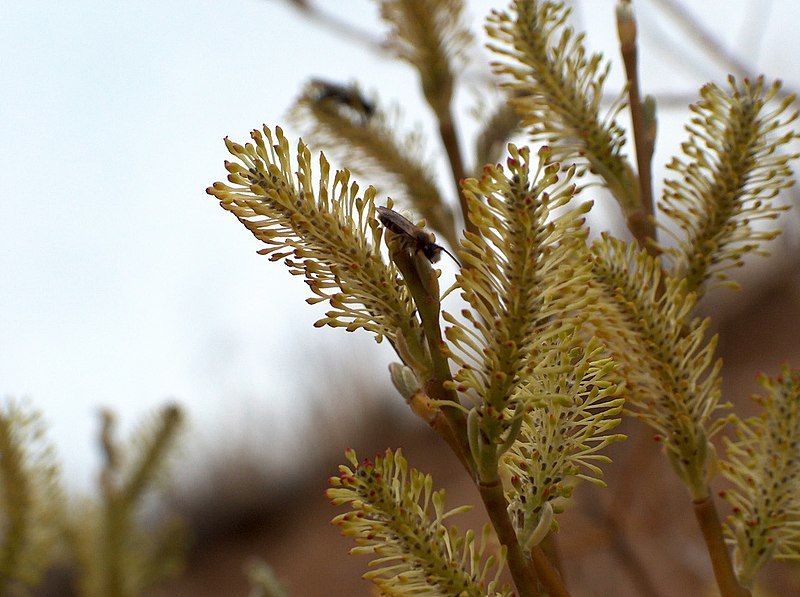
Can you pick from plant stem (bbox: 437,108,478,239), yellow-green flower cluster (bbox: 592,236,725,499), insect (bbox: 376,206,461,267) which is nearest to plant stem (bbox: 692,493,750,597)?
yellow-green flower cluster (bbox: 592,236,725,499)

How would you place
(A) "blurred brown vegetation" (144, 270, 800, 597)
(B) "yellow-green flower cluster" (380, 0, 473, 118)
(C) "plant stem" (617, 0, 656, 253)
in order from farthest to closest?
(A) "blurred brown vegetation" (144, 270, 800, 597) < (B) "yellow-green flower cluster" (380, 0, 473, 118) < (C) "plant stem" (617, 0, 656, 253)

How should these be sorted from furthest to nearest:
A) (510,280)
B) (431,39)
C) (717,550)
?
(431,39), (717,550), (510,280)

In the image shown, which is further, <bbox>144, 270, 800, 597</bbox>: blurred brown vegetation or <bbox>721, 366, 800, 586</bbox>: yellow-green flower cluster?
<bbox>144, 270, 800, 597</bbox>: blurred brown vegetation

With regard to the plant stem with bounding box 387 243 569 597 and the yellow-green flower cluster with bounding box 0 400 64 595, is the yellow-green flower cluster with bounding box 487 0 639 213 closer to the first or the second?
the plant stem with bounding box 387 243 569 597

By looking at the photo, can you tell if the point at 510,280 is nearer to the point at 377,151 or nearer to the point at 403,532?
the point at 403,532

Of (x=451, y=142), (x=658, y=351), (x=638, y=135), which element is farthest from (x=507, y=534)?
(x=451, y=142)

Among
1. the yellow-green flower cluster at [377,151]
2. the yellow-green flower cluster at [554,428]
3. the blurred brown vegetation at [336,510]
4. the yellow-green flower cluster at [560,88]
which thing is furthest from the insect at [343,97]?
the blurred brown vegetation at [336,510]
